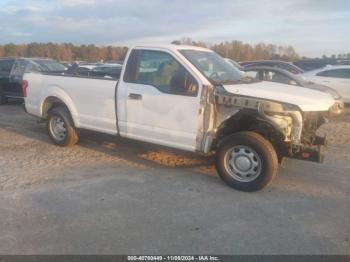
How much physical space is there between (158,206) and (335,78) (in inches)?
444

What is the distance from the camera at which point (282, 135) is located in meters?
5.28

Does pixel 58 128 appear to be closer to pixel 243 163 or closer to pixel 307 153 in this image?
pixel 243 163

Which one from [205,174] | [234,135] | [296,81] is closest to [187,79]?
[234,135]

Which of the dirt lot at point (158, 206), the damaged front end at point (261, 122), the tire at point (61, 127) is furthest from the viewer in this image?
the tire at point (61, 127)

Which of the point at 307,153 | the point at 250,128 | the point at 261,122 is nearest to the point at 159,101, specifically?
the point at 250,128

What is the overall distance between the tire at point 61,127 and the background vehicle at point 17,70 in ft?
18.5

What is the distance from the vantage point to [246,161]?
17.8ft

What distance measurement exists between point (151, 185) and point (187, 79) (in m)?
1.58

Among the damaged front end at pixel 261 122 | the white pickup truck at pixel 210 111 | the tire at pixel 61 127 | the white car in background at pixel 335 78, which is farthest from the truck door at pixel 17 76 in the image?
the white car in background at pixel 335 78

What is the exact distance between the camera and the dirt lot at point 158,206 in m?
3.95

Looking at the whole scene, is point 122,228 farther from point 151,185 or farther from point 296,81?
point 296,81

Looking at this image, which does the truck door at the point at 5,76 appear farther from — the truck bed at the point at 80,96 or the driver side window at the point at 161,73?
the driver side window at the point at 161,73

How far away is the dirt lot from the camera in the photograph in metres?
3.95

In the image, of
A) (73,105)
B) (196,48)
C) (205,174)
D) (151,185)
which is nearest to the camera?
(151,185)
